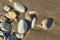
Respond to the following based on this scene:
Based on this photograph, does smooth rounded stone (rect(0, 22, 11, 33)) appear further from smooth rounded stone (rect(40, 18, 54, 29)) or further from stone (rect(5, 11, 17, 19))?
smooth rounded stone (rect(40, 18, 54, 29))

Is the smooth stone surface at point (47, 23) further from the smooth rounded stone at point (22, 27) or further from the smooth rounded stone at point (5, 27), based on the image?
the smooth rounded stone at point (5, 27)

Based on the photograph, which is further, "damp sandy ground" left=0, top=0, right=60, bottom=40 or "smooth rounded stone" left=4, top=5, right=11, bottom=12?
"smooth rounded stone" left=4, top=5, right=11, bottom=12

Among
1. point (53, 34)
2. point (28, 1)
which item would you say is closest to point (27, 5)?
point (28, 1)

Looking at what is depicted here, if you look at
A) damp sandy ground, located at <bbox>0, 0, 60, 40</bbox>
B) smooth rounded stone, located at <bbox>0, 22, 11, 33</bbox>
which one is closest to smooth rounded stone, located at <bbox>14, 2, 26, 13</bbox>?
damp sandy ground, located at <bbox>0, 0, 60, 40</bbox>

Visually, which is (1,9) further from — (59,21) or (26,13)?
(59,21)

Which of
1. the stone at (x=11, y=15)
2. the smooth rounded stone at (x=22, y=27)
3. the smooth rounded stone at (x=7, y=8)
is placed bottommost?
the smooth rounded stone at (x=22, y=27)

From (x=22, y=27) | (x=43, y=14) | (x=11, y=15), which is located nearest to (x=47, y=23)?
(x=43, y=14)

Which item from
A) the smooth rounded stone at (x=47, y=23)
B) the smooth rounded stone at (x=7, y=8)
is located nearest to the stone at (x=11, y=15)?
the smooth rounded stone at (x=7, y=8)

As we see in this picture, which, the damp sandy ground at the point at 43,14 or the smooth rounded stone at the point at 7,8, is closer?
the damp sandy ground at the point at 43,14
